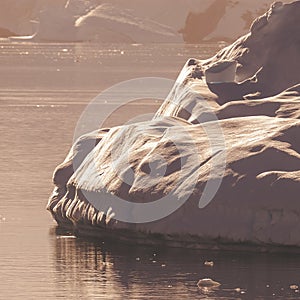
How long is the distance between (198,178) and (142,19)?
168 metres

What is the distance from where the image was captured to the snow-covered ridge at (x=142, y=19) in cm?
17612

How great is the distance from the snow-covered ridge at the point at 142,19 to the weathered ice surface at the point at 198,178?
14736cm

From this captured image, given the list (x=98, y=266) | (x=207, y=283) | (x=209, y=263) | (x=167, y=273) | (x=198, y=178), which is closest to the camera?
(x=207, y=283)

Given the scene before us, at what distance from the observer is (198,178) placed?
18.1 m

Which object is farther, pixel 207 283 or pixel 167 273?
pixel 167 273

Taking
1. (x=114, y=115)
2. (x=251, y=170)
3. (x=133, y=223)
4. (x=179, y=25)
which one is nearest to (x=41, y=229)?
(x=133, y=223)

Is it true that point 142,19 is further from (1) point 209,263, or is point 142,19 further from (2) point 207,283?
(2) point 207,283

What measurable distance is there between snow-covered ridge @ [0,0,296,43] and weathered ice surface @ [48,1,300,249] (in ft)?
483

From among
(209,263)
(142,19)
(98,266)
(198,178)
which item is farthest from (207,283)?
(142,19)

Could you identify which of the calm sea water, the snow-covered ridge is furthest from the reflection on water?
the snow-covered ridge

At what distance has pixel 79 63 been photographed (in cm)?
11638

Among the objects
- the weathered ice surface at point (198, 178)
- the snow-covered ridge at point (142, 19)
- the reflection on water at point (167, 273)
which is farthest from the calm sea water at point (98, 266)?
the snow-covered ridge at point (142, 19)

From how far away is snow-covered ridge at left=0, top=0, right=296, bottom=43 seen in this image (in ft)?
578

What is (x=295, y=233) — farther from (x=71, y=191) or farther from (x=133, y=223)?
(x=71, y=191)
